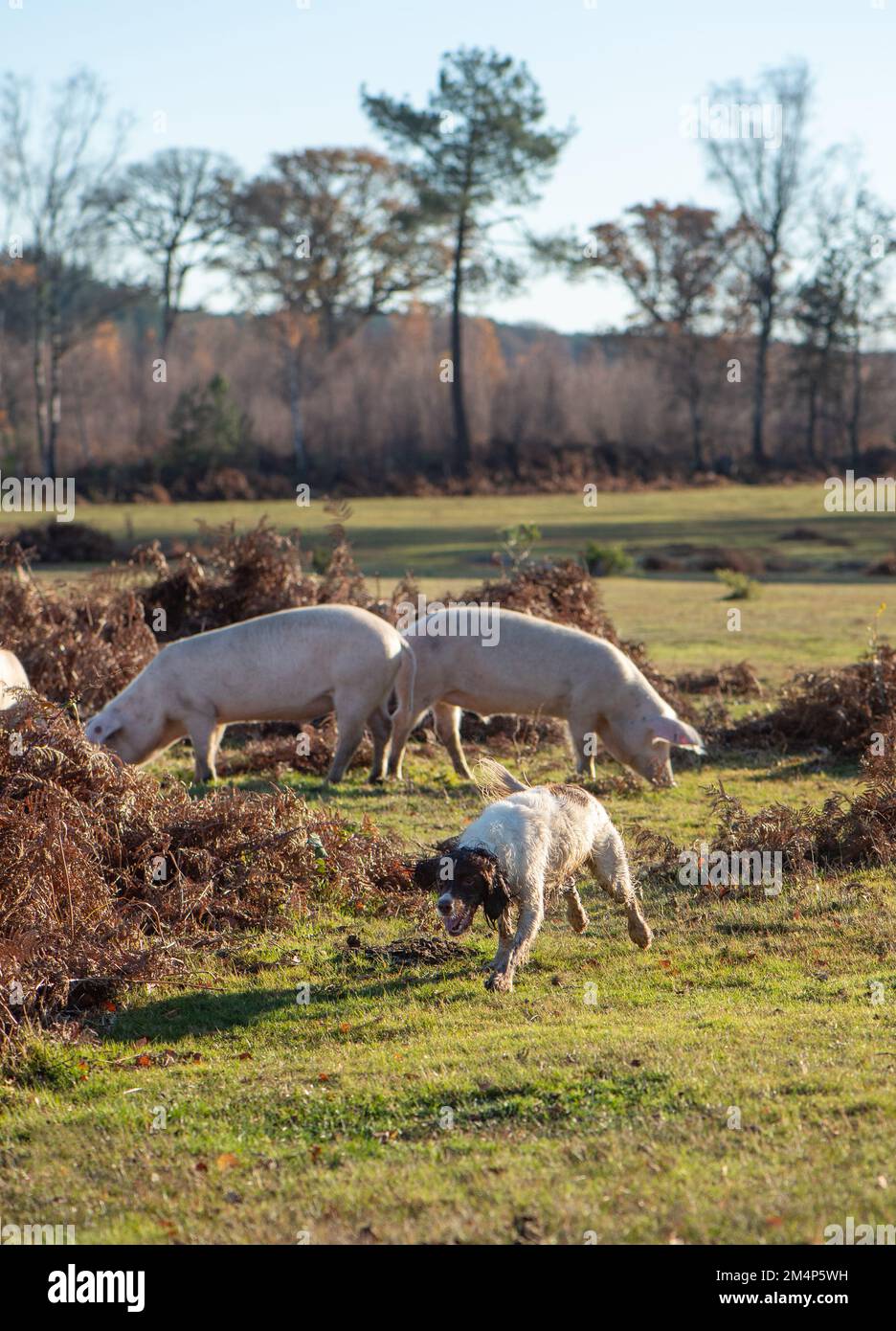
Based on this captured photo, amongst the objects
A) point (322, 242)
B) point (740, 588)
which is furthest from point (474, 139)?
point (740, 588)

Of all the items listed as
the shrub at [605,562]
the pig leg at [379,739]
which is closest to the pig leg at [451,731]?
the pig leg at [379,739]

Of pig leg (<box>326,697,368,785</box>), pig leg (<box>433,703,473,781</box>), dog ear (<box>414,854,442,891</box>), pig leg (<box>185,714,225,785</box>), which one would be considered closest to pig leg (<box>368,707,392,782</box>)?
pig leg (<box>326,697,368,785</box>)

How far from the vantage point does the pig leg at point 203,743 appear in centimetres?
1210

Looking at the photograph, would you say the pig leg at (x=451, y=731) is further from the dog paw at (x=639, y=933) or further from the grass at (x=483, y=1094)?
the dog paw at (x=639, y=933)

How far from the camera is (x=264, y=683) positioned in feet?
39.8

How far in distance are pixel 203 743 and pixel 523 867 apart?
5.66 meters

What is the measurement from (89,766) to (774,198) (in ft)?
200

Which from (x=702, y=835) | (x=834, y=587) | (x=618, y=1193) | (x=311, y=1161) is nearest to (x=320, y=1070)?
(x=311, y=1161)

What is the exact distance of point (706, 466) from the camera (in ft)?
208

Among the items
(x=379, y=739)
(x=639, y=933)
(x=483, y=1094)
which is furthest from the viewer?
(x=379, y=739)

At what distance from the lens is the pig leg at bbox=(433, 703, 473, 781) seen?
13.2m

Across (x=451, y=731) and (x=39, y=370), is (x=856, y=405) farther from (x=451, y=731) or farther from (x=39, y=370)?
(x=451, y=731)

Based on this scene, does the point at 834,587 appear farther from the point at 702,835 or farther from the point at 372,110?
the point at 372,110

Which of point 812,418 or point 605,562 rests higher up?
point 812,418
